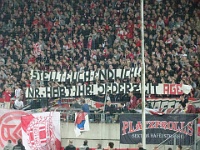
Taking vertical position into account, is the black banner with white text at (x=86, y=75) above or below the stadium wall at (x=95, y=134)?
above

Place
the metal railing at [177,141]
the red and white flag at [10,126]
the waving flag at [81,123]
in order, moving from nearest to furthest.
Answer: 1. the metal railing at [177,141]
2. the red and white flag at [10,126]
3. the waving flag at [81,123]

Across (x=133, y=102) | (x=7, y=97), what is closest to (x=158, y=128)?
(x=133, y=102)

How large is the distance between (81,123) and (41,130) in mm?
1879

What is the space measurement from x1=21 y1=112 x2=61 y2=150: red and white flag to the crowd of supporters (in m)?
2.70

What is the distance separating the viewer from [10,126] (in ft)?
73.9

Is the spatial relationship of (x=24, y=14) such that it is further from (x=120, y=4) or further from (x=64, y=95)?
(x=64, y=95)

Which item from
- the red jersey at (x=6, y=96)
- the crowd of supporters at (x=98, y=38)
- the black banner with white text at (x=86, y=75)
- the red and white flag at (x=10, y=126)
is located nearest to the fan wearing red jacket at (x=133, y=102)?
the crowd of supporters at (x=98, y=38)

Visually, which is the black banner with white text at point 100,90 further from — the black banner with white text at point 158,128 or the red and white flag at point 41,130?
the red and white flag at point 41,130

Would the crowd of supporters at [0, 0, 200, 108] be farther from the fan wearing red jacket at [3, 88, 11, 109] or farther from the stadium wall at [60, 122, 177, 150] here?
the stadium wall at [60, 122, 177, 150]

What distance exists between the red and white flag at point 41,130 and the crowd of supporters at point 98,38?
270 cm

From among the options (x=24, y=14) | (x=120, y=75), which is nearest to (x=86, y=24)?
(x=24, y=14)

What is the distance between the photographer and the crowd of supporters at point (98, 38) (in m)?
24.9

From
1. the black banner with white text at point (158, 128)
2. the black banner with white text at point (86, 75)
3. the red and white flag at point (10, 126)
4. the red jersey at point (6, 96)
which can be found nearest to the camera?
the black banner with white text at point (158, 128)

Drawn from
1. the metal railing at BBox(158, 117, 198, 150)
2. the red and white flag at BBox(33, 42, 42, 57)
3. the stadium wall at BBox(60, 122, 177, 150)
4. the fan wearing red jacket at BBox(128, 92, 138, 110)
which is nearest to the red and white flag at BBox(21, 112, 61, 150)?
the stadium wall at BBox(60, 122, 177, 150)
